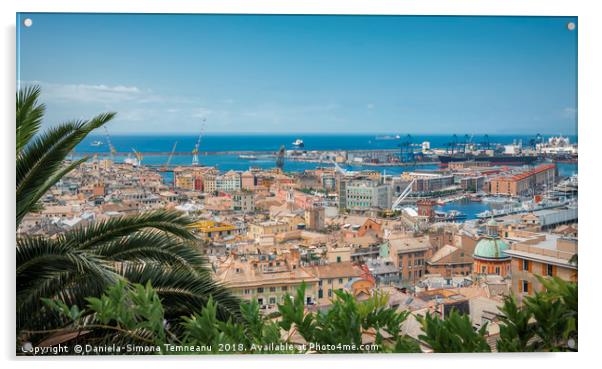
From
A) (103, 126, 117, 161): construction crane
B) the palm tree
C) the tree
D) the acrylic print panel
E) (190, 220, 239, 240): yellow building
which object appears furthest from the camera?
(190, 220, 239, 240): yellow building

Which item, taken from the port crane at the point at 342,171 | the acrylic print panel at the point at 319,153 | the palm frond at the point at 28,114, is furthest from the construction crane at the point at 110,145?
the port crane at the point at 342,171

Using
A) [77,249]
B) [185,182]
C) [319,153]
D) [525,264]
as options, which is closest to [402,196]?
[319,153]

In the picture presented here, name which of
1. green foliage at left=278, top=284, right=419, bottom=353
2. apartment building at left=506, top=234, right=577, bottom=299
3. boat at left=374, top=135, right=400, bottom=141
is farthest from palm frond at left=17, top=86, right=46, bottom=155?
apartment building at left=506, top=234, right=577, bottom=299

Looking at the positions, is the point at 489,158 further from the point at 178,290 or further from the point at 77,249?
the point at 77,249

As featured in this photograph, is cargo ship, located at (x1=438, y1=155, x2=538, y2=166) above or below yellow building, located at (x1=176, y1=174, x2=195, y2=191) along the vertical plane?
above

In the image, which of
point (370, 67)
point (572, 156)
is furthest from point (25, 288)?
point (572, 156)

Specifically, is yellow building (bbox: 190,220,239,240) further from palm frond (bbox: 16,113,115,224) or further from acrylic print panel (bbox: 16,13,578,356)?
palm frond (bbox: 16,113,115,224)
